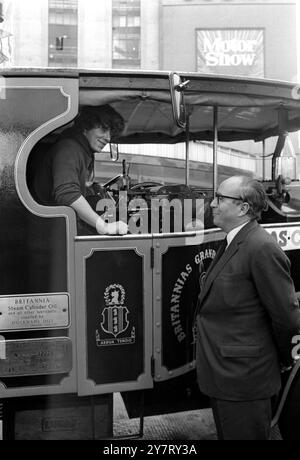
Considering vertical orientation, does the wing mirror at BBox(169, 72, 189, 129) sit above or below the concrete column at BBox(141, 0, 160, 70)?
below

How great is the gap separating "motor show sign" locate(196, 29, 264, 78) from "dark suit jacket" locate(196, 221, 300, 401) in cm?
2501

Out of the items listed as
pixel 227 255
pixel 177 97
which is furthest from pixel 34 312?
pixel 177 97

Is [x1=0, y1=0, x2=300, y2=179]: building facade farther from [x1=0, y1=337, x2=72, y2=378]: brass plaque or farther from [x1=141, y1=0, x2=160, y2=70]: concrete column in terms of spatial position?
[x1=0, y1=337, x2=72, y2=378]: brass plaque

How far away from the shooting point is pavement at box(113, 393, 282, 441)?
3.32 meters

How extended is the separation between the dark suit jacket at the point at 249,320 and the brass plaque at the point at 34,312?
769mm

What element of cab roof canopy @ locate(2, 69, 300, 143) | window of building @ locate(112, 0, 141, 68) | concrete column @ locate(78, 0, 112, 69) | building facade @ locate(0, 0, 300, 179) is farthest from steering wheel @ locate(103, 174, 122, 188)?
window of building @ locate(112, 0, 141, 68)

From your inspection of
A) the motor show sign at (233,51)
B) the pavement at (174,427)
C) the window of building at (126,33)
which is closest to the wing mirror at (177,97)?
Answer: the pavement at (174,427)

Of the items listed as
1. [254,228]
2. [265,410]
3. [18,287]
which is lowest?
[265,410]

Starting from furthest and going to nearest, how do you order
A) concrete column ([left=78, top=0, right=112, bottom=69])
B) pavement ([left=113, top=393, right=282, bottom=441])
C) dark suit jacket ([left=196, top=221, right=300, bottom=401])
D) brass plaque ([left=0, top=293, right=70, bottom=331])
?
concrete column ([left=78, top=0, right=112, bottom=69]) → pavement ([left=113, top=393, right=282, bottom=441]) → brass plaque ([left=0, top=293, right=70, bottom=331]) → dark suit jacket ([left=196, top=221, right=300, bottom=401])

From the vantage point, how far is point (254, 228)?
2160 millimetres

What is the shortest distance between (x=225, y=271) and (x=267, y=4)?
27.8 metres
